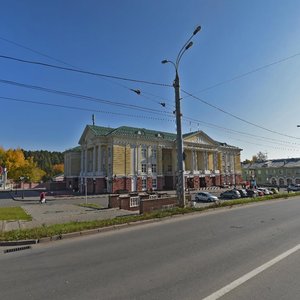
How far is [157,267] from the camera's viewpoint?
6.38m

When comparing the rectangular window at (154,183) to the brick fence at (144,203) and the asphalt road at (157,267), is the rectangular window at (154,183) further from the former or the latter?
the asphalt road at (157,267)

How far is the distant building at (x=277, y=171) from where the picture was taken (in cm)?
8275

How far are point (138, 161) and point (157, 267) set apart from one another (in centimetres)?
4457

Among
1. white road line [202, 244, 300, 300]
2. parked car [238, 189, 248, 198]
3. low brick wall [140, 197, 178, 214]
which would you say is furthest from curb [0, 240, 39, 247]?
parked car [238, 189, 248, 198]

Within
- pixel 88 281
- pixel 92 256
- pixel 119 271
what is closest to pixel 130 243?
pixel 92 256

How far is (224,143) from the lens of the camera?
72.1 m

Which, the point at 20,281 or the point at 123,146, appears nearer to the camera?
the point at 20,281

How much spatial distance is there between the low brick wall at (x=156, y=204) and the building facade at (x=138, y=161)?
83.0ft

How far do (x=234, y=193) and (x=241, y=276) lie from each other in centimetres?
3234

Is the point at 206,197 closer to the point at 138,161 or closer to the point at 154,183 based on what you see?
the point at 138,161

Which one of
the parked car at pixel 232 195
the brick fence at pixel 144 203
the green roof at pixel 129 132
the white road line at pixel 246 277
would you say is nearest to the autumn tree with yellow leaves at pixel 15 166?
the green roof at pixel 129 132

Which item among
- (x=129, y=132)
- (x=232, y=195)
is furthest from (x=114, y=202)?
(x=129, y=132)

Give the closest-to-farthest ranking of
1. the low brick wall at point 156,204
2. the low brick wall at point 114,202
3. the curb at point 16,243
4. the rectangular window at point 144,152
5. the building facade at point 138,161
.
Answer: the curb at point 16,243 → the low brick wall at point 156,204 → the low brick wall at point 114,202 → the building facade at point 138,161 → the rectangular window at point 144,152

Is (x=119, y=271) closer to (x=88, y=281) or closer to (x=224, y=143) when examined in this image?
(x=88, y=281)
